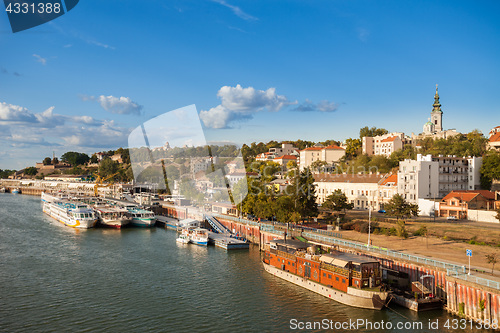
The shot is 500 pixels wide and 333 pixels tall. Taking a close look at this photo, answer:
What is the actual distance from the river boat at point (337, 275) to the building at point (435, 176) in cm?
3411

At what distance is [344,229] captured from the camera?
49.6m

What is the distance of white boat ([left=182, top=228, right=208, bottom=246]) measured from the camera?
163ft

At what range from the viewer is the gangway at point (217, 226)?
5681 cm

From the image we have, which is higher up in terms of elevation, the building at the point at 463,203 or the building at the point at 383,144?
the building at the point at 383,144

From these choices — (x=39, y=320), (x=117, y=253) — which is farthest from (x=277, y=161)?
(x=39, y=320)

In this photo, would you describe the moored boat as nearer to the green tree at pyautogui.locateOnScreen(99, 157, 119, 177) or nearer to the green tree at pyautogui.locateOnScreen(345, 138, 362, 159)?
the green tree at pyautogui.locateOnScreen(345, 138, 362, 159)

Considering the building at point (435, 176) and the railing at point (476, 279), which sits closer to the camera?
the railing at point (476, 279)

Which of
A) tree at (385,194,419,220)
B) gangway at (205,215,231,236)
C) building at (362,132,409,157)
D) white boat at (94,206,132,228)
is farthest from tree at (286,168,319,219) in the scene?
building at (362,132,409,157)

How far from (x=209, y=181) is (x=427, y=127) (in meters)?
92.6

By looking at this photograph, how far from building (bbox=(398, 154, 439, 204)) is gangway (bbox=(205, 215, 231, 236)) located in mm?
29123

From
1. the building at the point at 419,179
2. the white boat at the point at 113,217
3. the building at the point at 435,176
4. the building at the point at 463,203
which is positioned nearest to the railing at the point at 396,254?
the building at the point at 463,203

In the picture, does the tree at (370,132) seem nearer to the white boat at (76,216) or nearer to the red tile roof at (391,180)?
the red tile roof at (391,180)

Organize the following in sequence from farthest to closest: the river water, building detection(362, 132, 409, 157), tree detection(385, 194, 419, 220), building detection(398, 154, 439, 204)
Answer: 1. building detection(362, 132, 409, 157)
2. building detection(398, 154, 439, 204)
3. tree detection(385, 194, 419, 220)
4. the river water

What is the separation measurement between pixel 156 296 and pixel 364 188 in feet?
159
